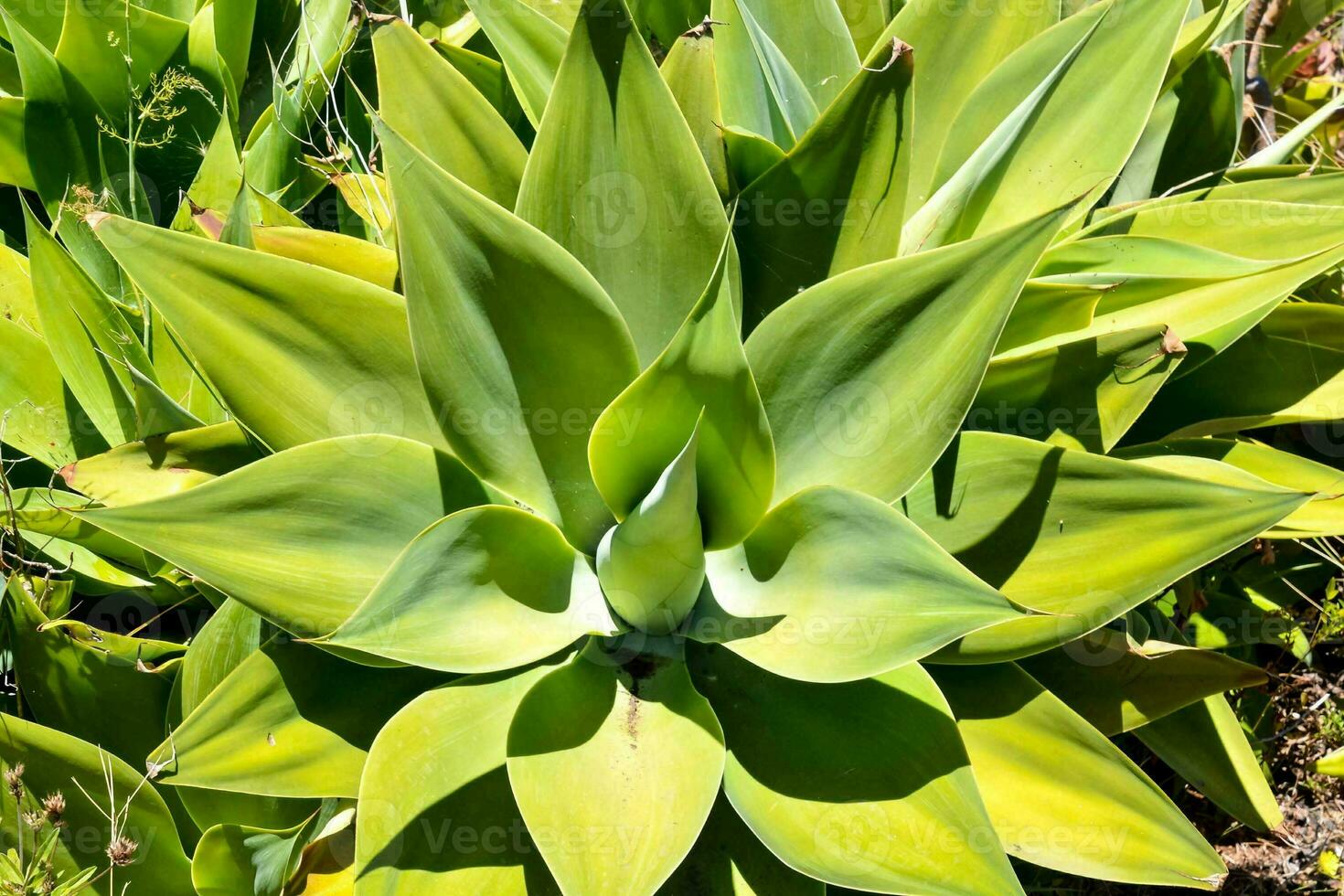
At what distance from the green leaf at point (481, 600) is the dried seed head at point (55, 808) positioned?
0.53 meters

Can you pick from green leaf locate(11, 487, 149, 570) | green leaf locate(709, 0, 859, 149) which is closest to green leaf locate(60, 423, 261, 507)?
green leaf locate(11, 487, 149, 570)

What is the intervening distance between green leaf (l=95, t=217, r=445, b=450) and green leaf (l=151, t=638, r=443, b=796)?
265 millimetres

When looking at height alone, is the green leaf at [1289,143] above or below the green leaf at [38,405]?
above

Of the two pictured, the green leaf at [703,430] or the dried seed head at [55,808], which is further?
the dried seed head at [55,808]

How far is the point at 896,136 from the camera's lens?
1200 mm

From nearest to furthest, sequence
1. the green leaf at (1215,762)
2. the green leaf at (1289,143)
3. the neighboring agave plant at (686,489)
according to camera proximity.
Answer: the neighboring agave plant at (686,489), the green leaf at (1215,762), the green leaf at (1289,143)

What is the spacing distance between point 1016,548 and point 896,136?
1.63 feet

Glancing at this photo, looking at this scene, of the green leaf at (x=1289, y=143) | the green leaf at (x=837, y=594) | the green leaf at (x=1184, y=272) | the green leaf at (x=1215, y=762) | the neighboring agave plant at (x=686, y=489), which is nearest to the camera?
the green leaf at (x=837, y=594)

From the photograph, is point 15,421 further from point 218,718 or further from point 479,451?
point 479,451

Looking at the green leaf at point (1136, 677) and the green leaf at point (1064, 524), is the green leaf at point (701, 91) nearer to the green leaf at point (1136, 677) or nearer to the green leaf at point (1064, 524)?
the green leaf at point (1064, 524)

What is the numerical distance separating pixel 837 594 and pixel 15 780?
994 millimetres

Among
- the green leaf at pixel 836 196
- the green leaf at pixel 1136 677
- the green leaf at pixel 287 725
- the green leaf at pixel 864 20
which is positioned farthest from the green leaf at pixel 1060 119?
the green leaf at pixel 287 725

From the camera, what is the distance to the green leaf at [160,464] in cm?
125

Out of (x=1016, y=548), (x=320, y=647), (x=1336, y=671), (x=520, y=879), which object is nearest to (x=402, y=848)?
(x=520, y=879)
